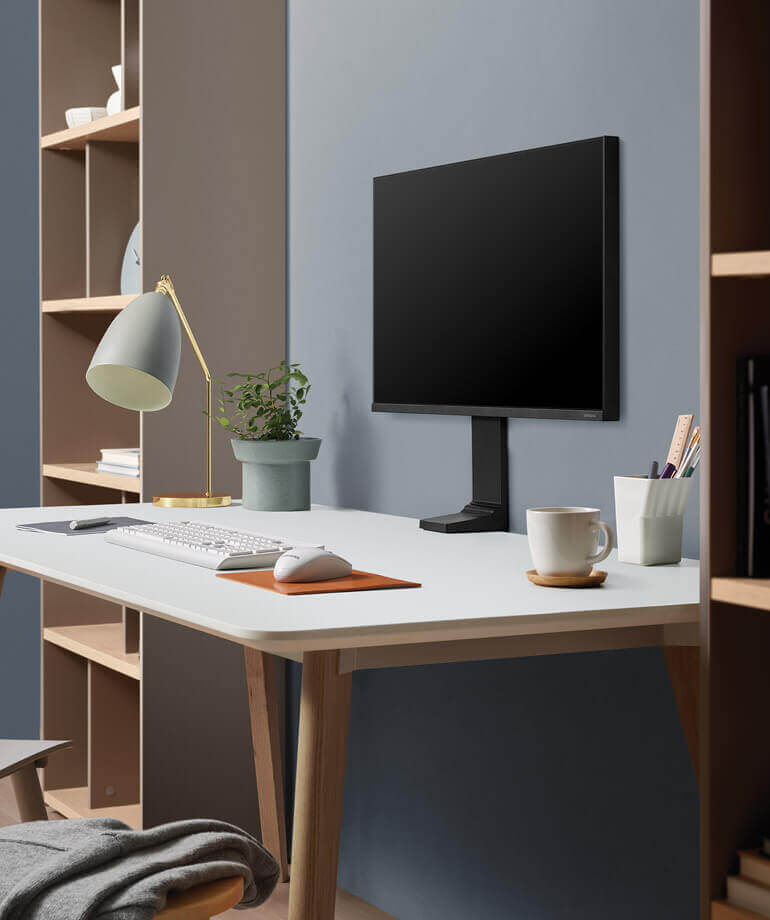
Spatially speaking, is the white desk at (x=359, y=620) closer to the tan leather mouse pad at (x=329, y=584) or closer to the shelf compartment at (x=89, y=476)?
the tan leather mouse pad at (x=329, y=584)

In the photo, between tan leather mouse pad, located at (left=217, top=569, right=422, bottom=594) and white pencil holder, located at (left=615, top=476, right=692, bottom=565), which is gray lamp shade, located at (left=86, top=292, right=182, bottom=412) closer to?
tan leather mouse pad, located at (left=217, top=569, right=422, bottom=594)

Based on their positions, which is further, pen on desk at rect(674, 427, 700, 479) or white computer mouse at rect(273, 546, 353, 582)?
pen on desk at rect(674, 427, 700, 479)

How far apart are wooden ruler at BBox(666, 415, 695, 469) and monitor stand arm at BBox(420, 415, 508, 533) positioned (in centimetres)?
47

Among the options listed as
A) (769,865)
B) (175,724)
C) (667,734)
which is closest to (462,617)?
(769,865)

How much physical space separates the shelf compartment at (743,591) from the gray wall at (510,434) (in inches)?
22.1

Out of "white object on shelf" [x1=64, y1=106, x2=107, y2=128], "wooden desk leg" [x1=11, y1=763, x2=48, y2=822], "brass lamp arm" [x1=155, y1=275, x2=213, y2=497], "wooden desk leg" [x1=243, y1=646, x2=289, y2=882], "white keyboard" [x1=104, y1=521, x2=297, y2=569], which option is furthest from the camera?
"white object on shelf" [x1=64, y1=106, x2=107, y2=128]

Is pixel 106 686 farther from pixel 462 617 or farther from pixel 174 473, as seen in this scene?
pixel 462 617

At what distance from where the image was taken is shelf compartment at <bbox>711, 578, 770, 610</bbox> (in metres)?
1.37

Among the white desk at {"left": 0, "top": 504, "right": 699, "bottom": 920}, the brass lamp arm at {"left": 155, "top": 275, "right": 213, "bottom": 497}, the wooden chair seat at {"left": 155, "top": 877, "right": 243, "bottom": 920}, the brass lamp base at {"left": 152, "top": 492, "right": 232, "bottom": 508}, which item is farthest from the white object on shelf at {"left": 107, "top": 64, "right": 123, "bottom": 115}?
the wooden chair seat at {"left": 155, "top": 877, "right": 243, "bottom": 920}

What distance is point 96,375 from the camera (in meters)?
2.68

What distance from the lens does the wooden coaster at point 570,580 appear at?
1.67m

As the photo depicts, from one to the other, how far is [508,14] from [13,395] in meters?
2.18

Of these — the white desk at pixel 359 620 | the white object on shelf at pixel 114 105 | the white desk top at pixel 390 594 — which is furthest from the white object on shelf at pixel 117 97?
the white desk at pixel 359 620

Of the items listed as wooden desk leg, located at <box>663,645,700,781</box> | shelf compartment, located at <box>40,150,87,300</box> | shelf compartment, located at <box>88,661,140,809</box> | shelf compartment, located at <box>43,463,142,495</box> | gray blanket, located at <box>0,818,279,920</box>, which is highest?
shelf compartment, located at <box>40,150,87,300</box>
